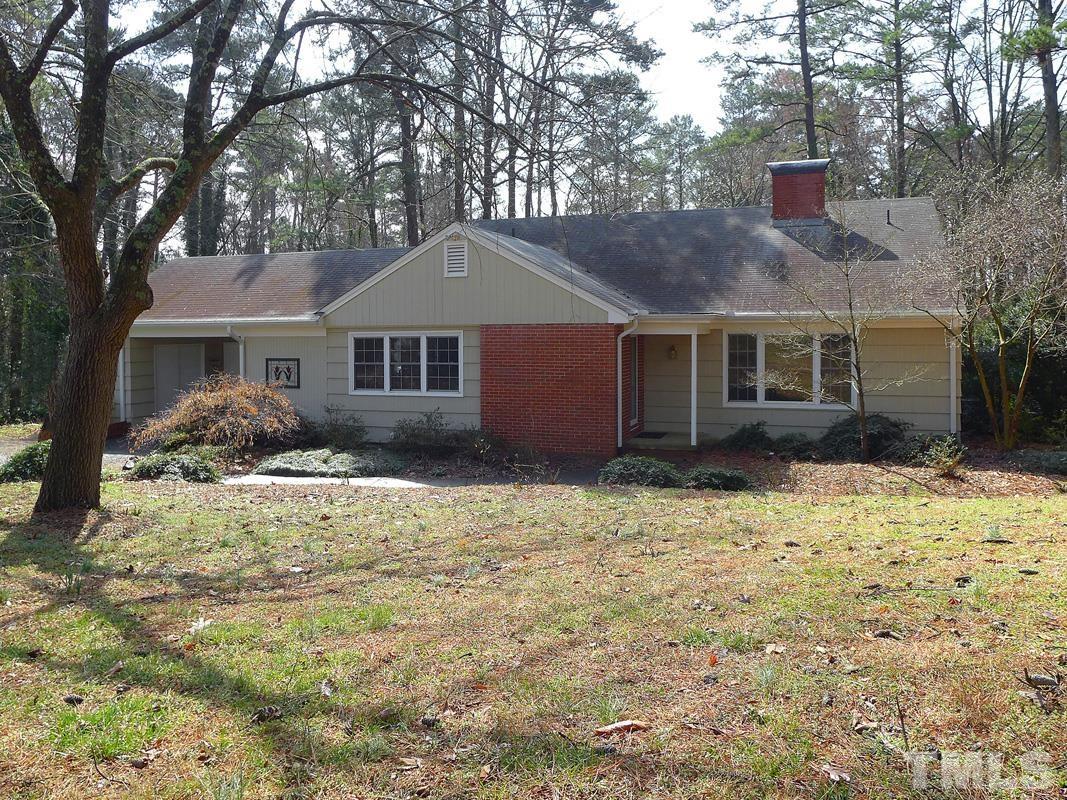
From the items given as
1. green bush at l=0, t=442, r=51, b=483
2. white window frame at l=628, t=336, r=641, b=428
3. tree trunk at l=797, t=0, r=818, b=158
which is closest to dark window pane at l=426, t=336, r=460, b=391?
white window frame at l=628, t=336, r=641, b=428

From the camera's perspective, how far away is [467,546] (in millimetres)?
7523

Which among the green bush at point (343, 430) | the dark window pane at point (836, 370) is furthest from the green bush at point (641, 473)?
the green bush at point (343, 430)

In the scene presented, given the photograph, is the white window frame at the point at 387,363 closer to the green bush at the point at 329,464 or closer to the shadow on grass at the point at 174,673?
the green bush at the point at 329,464

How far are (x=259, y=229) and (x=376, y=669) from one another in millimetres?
38772

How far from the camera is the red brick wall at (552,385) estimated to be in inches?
575

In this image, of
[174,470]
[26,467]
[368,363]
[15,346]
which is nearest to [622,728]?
[174,470]

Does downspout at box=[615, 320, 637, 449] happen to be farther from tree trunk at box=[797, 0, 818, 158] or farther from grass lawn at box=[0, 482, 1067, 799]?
tree trunk at box=[797, 0, 818, 158]

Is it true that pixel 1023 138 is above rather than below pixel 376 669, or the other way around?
above

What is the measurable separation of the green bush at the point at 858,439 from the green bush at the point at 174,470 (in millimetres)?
10094

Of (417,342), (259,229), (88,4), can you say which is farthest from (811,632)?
(259,229)

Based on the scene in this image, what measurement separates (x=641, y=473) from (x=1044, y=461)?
20.6 ft

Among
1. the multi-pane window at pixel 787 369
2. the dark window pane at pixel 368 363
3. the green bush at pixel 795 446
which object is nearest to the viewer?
the green bush at pixel 795 446

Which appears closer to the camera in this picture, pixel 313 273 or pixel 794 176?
pixel 794 176

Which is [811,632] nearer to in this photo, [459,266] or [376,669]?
[376,669]
